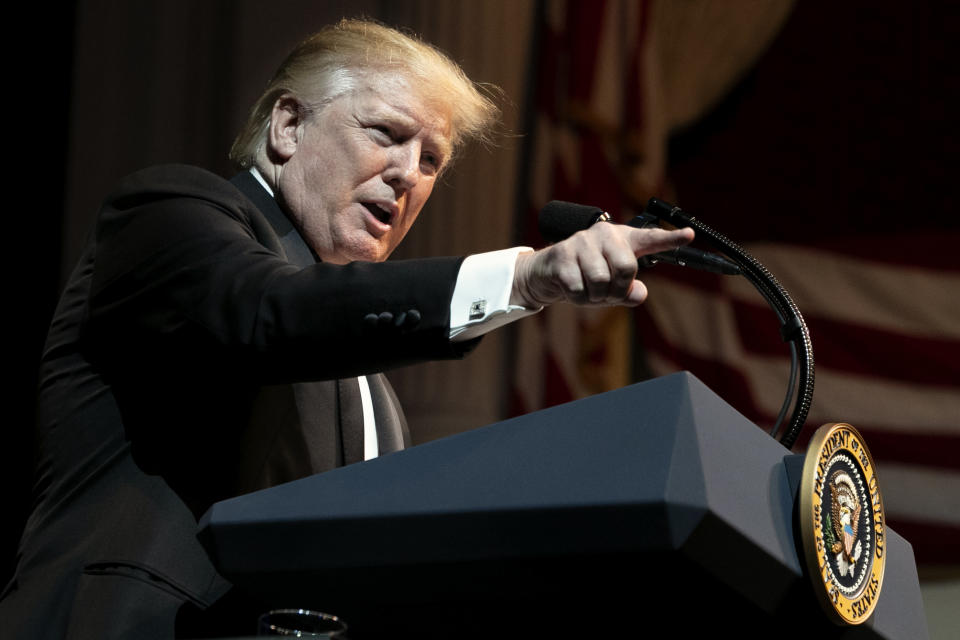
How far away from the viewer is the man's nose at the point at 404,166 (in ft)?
5.73

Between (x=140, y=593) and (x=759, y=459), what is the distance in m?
0.63

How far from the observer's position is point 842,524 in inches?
39.4

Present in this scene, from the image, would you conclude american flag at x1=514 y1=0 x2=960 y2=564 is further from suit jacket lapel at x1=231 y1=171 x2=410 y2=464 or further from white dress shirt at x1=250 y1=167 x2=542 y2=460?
white dress shirt at x1=250 y1=167 x2=542 y2=460

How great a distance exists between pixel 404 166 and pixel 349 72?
166 millimetres

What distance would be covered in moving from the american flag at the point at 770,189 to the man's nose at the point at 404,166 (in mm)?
2390

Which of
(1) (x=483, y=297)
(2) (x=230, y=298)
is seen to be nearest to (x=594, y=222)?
(1) (x=483, y=297)

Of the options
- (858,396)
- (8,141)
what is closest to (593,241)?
(8,141)

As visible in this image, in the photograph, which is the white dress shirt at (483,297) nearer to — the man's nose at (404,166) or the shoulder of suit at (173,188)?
the shoulder of suit at (173,188)

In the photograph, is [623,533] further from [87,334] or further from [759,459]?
[87,334]

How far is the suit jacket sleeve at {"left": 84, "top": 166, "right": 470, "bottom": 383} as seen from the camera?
1.10m

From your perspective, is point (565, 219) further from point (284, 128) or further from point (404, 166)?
point (284, 128)

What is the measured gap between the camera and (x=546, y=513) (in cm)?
89

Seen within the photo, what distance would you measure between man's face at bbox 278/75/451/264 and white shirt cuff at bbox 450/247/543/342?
641 millimetres

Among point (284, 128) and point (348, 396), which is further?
point (284, 128)
